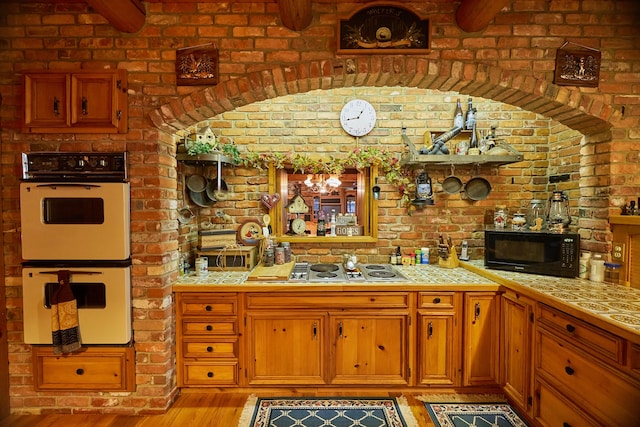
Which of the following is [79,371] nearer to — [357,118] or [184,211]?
[184,211]

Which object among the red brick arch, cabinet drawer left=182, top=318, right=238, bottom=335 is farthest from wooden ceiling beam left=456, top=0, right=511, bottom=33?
cabinet drawer left=182, top=318, right=238, bottom=335

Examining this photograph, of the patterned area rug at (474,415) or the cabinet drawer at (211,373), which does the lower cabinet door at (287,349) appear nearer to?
the cabinet drawer at (211,373)

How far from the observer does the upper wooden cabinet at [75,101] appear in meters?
2.11

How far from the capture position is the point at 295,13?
1.93m

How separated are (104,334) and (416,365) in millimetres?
2354

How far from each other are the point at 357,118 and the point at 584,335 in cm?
242

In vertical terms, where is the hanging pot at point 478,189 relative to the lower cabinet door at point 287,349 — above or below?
above

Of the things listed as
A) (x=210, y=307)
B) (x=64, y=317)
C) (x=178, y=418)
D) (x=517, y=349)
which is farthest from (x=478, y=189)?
(x=64, y=317)

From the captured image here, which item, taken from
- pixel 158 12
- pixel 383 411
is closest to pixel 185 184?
pixel 158 12

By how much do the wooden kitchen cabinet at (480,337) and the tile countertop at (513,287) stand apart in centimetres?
11

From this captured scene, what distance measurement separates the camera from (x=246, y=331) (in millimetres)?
2395

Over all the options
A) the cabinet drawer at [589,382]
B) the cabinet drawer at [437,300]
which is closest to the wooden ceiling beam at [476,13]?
the cabinet drawer at [437,300]

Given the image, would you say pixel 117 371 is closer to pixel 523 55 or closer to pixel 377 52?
pixel 377 52

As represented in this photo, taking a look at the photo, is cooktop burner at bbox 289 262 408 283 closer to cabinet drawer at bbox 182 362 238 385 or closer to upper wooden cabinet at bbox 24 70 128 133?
cabinet drawer at bbox 182 362 238 385
